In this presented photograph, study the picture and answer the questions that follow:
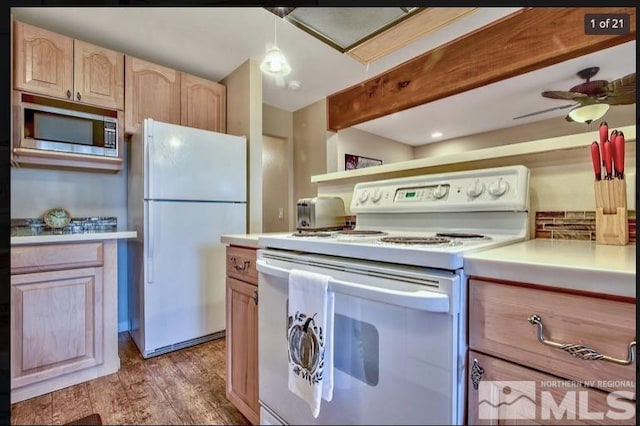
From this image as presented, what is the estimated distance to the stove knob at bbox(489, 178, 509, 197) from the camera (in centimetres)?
89

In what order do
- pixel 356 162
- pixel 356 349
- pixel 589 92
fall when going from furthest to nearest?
pixel 356 162
pixel 589 92
pixel 356 349

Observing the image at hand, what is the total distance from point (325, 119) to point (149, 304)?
166 centimetres

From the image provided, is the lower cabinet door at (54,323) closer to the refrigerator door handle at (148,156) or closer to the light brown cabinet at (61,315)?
the light brown cabinet at (61,315)

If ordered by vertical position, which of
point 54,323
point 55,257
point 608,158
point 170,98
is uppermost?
point 170,98

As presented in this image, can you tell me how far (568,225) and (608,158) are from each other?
0.21 metres

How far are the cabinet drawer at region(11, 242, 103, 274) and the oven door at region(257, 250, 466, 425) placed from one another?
1.15 meters

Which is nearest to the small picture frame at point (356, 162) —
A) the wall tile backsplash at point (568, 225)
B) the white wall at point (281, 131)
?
the white wall at point (281, 131)

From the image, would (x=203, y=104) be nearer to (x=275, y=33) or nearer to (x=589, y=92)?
(x=275, y=33)

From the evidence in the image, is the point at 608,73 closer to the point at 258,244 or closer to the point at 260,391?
the point at 258,244

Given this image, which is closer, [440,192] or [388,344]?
Result: [388,344]

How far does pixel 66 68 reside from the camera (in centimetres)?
162

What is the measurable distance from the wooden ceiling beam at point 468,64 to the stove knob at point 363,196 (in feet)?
2.90

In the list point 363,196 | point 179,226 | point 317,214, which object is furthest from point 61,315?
point 363,196

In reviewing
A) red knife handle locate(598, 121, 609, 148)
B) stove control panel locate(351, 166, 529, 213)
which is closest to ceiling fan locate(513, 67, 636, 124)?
red knife handle locate(598, 121, 609, 148)
